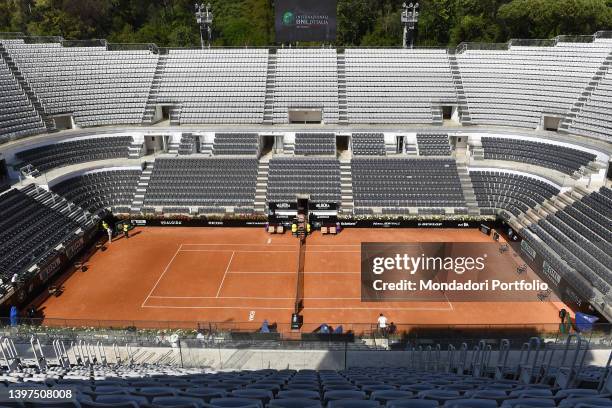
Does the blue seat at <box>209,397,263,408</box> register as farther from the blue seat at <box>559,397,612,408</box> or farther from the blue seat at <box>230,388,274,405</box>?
the blue seat at <box>559,397,612,408</box>

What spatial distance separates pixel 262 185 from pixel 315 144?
19.8 ft

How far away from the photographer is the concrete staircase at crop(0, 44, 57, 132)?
3806 centimetres

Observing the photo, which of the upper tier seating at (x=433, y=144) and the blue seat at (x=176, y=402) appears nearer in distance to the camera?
the blue seat at (x=176, y=402)

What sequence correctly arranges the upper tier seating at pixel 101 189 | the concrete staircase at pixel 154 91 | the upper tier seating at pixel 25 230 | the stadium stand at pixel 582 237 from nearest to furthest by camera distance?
the stadium stand at pixel 582 237 → the upper tier seating at pixel 25 230 → the upper tier seating at pixel 101 189 → the concrete staircase at pixel 154 91

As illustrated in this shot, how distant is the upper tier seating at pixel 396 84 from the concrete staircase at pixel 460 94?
0.42 meters

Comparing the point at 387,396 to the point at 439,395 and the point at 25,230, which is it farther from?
the point at 25,230

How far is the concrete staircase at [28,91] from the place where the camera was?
38062mm

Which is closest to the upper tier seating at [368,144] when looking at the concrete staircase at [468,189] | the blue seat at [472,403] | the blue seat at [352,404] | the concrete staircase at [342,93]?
the concrete staircase at [342,93]

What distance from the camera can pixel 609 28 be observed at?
189 feet

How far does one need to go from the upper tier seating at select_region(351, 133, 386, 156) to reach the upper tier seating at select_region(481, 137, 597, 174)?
8.58 m

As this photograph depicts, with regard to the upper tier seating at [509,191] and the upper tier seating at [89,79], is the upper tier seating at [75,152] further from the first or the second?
the upper tier seating at [509,191]

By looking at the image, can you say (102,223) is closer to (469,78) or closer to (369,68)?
(369,68)

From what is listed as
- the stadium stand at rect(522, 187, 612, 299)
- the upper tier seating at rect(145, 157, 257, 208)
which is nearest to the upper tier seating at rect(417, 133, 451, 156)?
the stadium stand at rect(522, 187, 612, 299)

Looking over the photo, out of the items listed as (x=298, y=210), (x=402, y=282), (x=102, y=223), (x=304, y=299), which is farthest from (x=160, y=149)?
(x=402, y=282)
